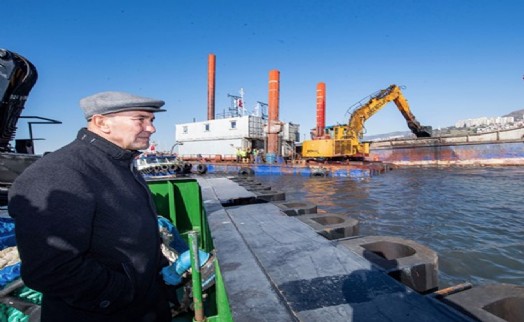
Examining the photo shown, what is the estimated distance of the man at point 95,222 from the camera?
114cm

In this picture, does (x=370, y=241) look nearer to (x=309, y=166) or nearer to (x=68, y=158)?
(x=68, y=158)

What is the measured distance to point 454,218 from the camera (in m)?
8.12

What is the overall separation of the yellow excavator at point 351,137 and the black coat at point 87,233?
73.5 feet

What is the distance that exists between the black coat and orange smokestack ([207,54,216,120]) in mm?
38198

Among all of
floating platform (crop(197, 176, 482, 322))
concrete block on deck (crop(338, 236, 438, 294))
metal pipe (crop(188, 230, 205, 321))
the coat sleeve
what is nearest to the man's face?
the coat sleeve

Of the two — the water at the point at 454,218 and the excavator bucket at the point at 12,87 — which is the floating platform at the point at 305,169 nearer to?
the water at the point at 454,218

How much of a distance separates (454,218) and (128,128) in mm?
9067

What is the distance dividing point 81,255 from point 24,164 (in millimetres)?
4089

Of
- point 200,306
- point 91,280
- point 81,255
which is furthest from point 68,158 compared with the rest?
point 200,306

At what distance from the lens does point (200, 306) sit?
1972mm

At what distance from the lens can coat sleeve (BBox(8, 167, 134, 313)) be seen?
3.69ft

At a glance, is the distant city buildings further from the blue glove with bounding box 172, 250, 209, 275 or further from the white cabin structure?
the blue glove with bounding box 172, 250, 209, 275

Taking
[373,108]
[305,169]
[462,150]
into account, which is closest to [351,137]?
[373,108]

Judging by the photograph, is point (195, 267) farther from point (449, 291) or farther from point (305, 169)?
point (305, 169)
